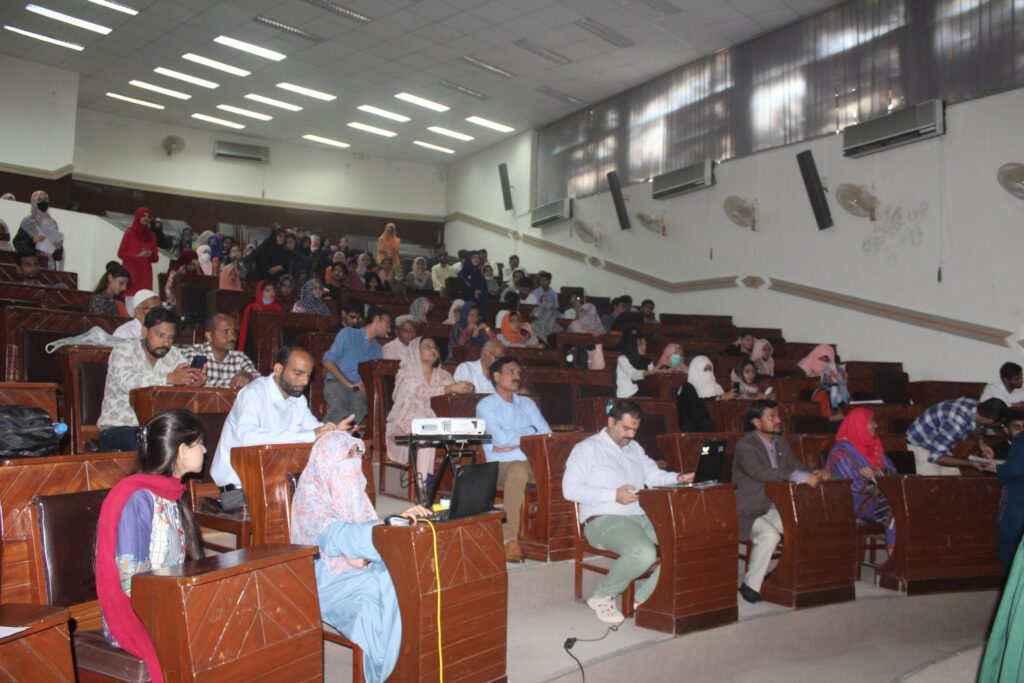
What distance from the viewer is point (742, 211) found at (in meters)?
10.2

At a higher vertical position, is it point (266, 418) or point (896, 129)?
point (896, 129)

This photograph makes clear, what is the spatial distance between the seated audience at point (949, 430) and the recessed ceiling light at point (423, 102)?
9440mm

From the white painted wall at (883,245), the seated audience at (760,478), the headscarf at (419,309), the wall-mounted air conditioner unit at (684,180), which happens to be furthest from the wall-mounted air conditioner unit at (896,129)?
the seated audience at (760,478)

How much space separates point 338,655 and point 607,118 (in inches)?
428

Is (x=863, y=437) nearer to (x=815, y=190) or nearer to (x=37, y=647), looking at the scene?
(x=37, y=647)

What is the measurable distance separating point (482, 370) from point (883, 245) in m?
5.46

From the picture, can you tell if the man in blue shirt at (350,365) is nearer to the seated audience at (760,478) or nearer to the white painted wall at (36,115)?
the seated audience at (760,478)

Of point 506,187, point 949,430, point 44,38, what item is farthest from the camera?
point 506,187

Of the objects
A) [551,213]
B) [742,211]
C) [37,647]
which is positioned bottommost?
[37,647]

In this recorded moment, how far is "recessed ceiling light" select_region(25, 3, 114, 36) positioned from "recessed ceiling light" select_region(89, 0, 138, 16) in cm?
71

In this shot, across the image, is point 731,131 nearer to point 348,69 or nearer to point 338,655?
point 348,69

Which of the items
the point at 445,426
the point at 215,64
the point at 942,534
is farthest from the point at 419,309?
the point at 215,64

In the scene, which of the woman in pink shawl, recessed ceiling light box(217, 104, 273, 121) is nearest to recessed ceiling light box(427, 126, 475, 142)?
recessed ceiling light box(217, 104, 273, 121)

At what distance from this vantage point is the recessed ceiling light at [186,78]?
1173 centimetres
